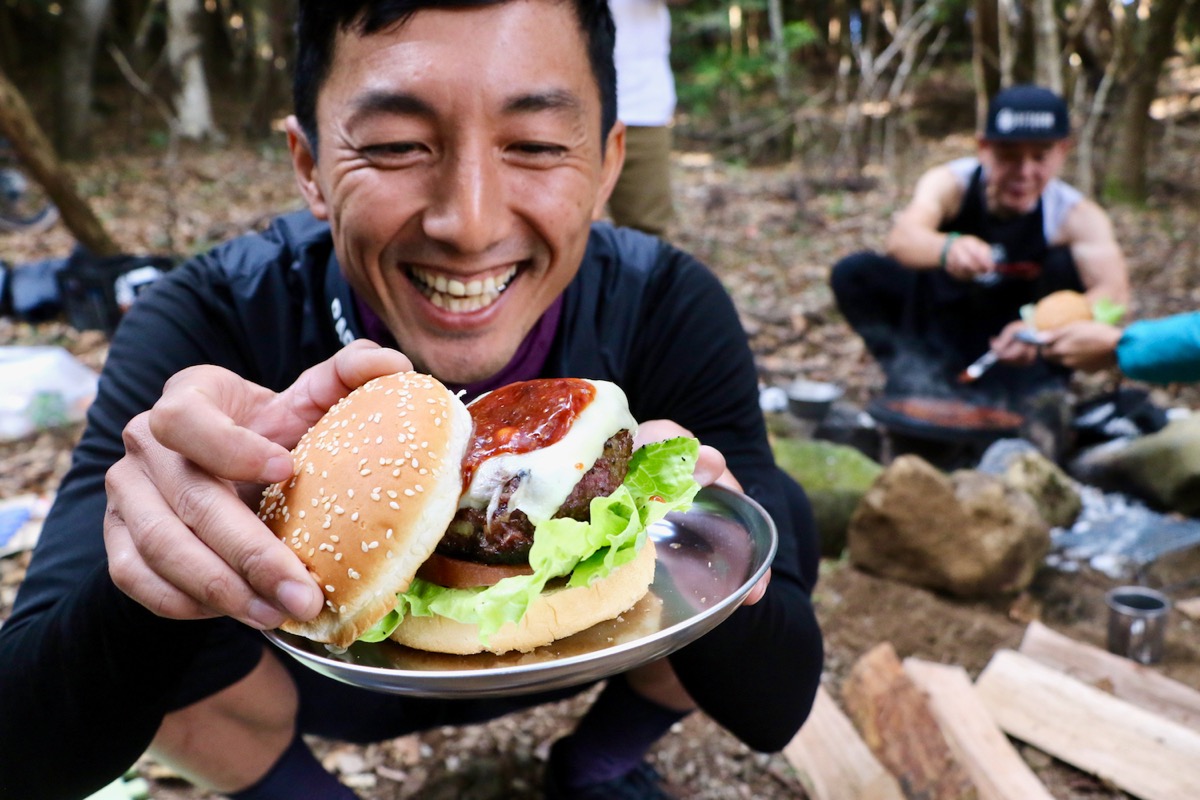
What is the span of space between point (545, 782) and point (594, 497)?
5.41ft

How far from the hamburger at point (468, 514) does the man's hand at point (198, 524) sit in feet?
0.47

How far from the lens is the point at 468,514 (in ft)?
5.76

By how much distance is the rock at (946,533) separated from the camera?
4.19 metres

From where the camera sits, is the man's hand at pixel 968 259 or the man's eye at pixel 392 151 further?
the man's hand at pixel 968 259

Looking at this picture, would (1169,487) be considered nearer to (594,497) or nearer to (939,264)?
(939,264)

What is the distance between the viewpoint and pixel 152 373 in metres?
2.20

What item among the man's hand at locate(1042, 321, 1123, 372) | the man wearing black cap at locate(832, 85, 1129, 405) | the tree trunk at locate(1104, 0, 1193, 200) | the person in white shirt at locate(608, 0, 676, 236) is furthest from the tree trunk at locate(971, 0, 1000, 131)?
the man's hand at locate(1042, 321, 1123, 372)

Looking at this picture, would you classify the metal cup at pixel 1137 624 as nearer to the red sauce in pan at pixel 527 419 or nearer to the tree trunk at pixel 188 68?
the red sauce in pan at pixel 527 419

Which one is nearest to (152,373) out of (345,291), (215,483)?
(345,291)

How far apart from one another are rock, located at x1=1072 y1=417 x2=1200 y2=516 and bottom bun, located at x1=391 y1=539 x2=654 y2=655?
4795 millimetres

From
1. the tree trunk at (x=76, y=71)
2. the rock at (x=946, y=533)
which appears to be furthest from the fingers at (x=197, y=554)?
the tree trunk at (x=76, y=71)

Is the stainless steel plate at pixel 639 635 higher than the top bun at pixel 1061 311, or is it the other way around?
the stainless steel plate at pixel 639 635

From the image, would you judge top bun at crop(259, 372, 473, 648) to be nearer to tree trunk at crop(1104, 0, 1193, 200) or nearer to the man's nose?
the man's nose

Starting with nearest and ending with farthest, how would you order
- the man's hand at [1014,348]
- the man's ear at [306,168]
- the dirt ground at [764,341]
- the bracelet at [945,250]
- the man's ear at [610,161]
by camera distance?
1. the man's ear at [306,168]
2. the man's ear at [610,161]
3. the dirt ground at [764,341]
4. the man's hand at [1014,348]
5. the bracelet at [945,250]
